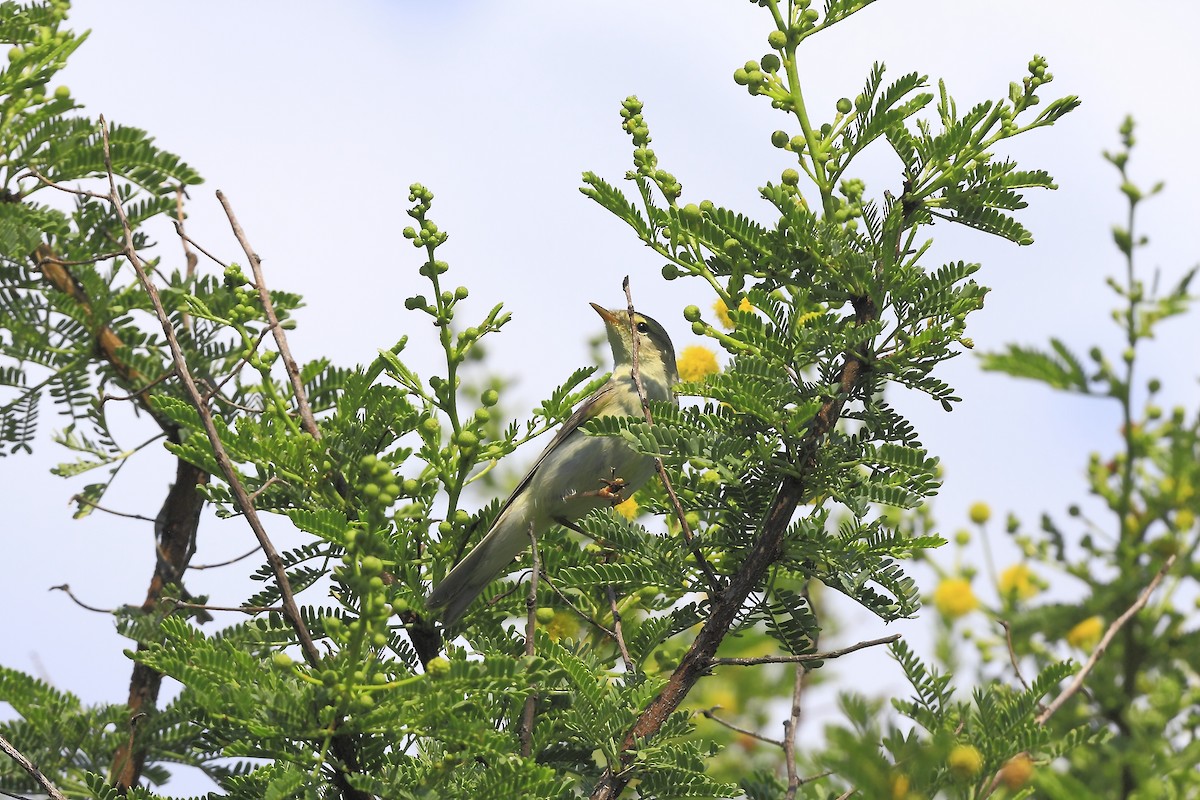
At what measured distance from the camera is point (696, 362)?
4871mm

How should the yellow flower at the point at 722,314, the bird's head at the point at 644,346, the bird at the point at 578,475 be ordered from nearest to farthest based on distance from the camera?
the bird at the point at 578,475, the yellow flower at the point at 722,314, the bird's head at the point at 644,346

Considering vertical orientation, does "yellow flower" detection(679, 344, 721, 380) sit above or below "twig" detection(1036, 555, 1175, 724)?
above

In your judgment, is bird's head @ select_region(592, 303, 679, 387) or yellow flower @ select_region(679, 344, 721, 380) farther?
bird's head @ select_region(592, 303, 679, 387)

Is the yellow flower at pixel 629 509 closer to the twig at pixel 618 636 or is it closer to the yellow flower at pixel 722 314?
the twig at pixel 618 636

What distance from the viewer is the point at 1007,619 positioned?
4.21 m

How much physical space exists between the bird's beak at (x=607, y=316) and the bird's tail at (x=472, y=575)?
235 centimetres

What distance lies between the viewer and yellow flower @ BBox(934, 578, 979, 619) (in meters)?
5.07

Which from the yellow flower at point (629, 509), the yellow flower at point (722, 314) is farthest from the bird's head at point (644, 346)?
the yellow flower at point (722, 314)

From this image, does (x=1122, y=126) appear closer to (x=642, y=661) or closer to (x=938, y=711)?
(x=938, y=711)

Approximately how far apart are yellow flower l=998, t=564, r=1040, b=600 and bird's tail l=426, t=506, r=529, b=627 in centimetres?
190

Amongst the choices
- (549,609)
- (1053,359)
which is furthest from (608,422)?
(1053,359)

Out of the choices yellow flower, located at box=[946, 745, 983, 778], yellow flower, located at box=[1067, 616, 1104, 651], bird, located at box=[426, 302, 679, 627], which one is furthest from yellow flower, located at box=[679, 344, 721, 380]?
yellow flower, located at box=[946, 745, 983, 778]

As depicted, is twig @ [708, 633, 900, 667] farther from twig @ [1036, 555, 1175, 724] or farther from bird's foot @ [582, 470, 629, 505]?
bird's foot @ [582, 470, 629, 505]

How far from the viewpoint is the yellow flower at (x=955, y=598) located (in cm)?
507
